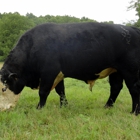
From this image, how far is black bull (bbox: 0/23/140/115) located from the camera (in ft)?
18.8

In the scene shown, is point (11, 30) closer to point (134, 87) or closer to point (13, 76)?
point (13, 76)

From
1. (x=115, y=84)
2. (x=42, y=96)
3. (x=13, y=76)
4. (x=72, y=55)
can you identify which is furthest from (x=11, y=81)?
(x=115, y=84)

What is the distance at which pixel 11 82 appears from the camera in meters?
5.96

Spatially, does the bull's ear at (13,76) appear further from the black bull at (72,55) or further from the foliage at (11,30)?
the foliage at (11,30)

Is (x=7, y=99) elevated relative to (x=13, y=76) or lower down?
lower down

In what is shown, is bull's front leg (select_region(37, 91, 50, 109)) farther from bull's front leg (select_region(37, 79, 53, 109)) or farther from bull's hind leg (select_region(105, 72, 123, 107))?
bull's hind leg (select_region(105, 72, 123, 107))

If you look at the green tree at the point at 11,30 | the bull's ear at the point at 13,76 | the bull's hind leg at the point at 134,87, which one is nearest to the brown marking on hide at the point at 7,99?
the bull's ear at the point at 13,76

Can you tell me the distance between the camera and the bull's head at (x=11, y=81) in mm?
5879

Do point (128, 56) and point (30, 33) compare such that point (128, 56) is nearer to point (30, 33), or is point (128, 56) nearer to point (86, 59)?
point (86, 59)

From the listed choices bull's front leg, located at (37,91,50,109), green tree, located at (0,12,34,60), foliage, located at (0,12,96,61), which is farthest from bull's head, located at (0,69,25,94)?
green tree, located at (0,12,34,60)

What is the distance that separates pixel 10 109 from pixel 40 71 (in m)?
1.11

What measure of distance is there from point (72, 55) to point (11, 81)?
1613 millimetres

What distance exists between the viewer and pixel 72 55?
5.79 metres

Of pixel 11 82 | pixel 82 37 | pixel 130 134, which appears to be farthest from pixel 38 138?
pixel 82 37
